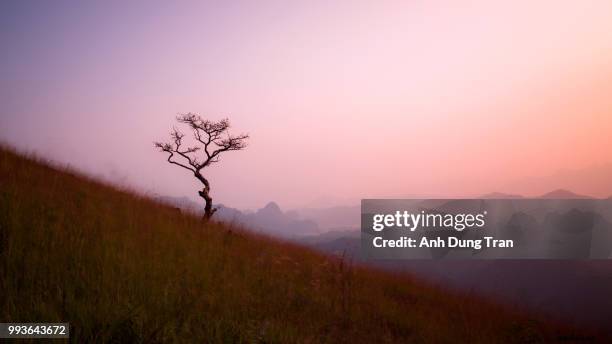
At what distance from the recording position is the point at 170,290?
3.47 metres

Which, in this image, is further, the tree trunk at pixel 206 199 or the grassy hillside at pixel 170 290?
the tree trunk at pixel 206 199

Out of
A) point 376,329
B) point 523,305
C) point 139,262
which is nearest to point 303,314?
point 376,329

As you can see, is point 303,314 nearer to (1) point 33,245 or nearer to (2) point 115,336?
Answer: (2) point 115,336

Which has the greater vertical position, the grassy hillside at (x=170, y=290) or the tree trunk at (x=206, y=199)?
the tree trunk at (x=206, y=199)

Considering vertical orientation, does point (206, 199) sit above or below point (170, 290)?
above

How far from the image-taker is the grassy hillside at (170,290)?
9.13 ft

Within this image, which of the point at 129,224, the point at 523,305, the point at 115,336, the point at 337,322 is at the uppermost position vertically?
the point at 129,224

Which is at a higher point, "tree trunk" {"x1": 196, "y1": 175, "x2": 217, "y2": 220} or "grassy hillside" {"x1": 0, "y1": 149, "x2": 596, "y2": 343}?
"tree trunk" {"x1": 196, "y1": 175, "x2": 217, "y2": 220}

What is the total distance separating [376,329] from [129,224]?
3973mm

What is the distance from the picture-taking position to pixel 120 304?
2.92 meters

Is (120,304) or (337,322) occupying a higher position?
(120,304)

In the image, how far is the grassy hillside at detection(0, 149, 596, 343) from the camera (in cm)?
278

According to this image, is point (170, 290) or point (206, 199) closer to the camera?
point (170, 290)

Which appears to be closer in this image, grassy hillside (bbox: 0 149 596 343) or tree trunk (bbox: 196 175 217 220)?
grassy hillside (bbox: 0 149 596 343)
